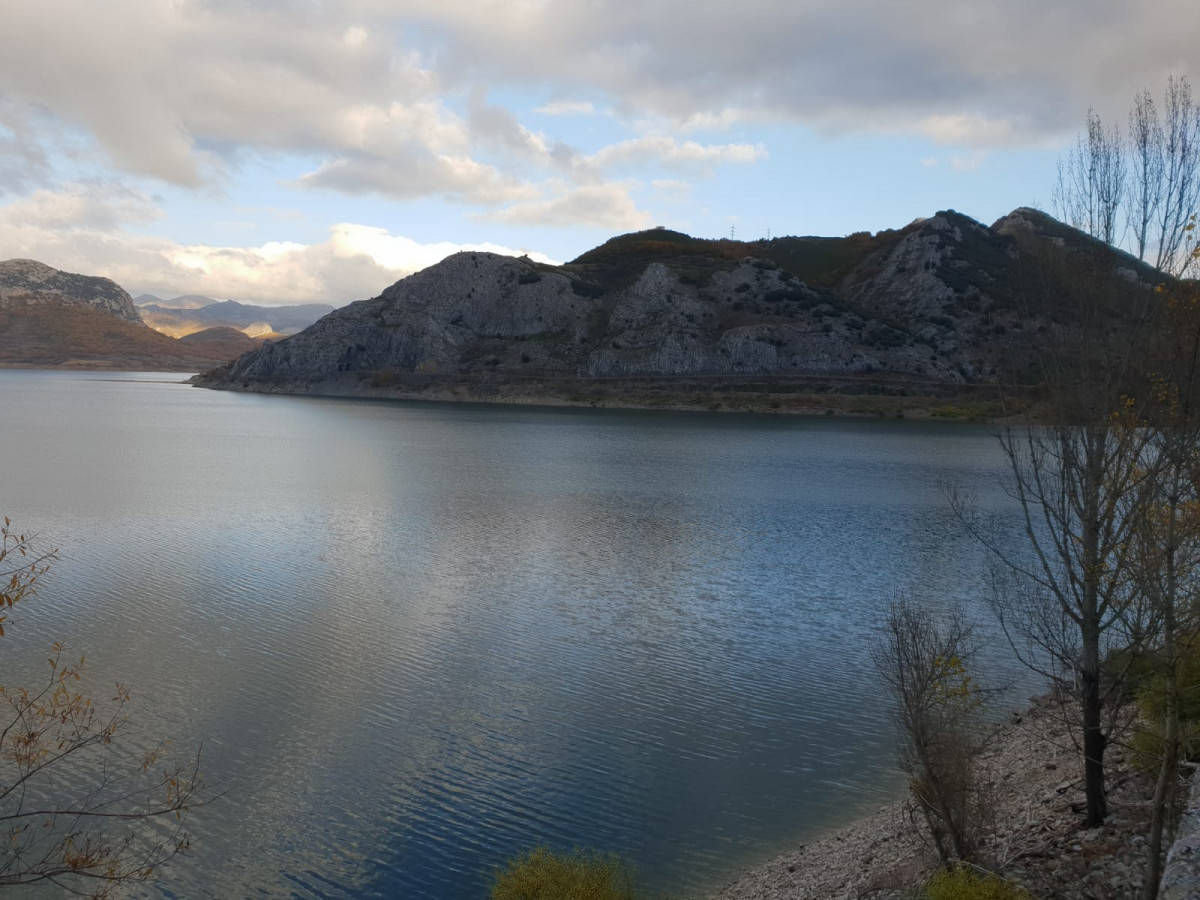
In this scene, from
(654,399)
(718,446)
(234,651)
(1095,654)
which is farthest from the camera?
(654,399)

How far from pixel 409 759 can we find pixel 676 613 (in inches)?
447

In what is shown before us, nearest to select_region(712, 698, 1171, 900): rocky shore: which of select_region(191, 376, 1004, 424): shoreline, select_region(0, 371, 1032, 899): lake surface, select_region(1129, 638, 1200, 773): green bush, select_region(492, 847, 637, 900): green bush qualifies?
select_region(1129, 638, 1200, 773): green bush

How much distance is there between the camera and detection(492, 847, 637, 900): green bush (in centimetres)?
1012

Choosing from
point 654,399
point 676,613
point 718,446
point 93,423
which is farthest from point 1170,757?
point 654,399

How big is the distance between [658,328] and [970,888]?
5458 inches

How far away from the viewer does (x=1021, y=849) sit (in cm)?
1112

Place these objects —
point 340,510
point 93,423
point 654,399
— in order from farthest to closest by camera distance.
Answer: point 654,399 < point 93,423 < point 340,510

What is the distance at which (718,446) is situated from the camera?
75.1 meters

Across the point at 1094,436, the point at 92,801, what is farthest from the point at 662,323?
the point at 1094,436

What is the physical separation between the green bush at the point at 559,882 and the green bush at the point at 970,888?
139 inches

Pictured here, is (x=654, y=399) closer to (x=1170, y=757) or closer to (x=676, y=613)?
(x=676, y=613)

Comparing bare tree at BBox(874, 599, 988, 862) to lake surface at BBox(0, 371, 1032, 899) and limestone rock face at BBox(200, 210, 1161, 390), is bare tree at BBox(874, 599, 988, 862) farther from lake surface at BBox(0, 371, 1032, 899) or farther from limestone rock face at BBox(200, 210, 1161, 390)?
limestone rock face at BBox(200, 210, 1161, 390)

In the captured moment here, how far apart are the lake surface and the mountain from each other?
85.6 m

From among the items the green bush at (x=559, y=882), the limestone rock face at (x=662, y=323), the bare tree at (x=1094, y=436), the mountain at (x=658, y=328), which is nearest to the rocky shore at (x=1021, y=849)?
the bare tree at (x=1094, y=436)
